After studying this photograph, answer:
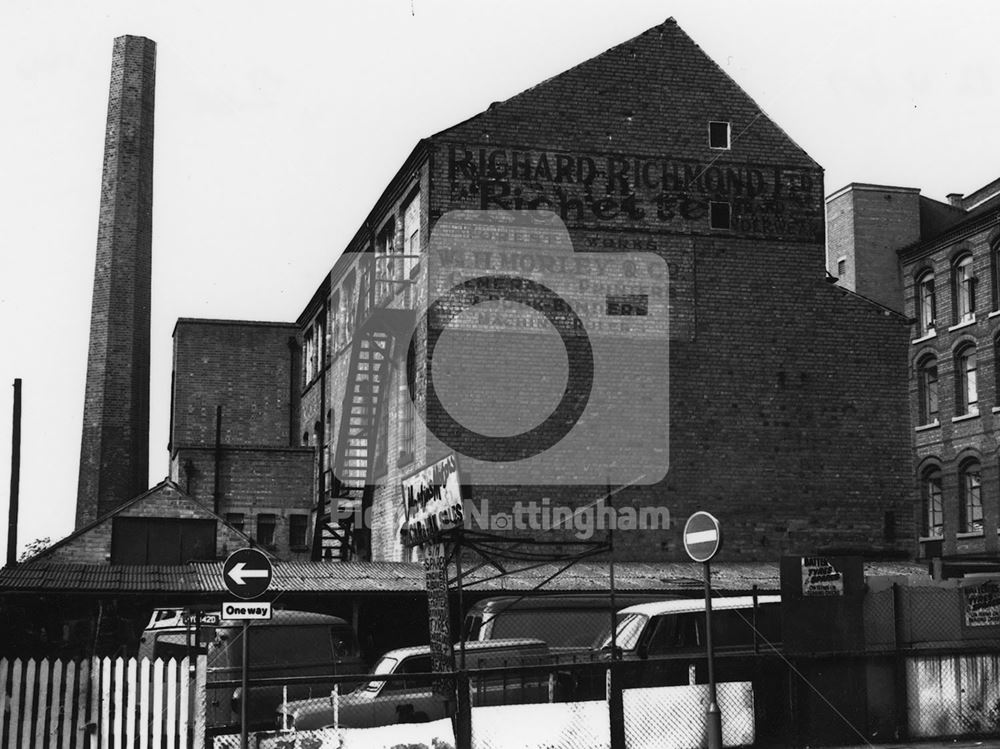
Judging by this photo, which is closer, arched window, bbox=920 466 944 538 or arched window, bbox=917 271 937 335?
arched window, bbox=920 466 944 538

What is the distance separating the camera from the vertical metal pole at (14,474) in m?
31.4

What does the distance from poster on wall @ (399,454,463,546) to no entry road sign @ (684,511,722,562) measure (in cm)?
428

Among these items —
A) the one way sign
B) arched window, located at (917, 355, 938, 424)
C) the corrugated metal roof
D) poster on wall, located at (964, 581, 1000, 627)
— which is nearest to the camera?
the one way sign

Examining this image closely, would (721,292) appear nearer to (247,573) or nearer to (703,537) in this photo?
(703,537)

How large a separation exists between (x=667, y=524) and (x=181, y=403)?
1012 inches

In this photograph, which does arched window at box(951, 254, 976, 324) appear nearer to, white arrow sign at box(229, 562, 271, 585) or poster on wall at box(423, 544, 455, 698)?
poster on wall at box(423, 544, 455, 698)

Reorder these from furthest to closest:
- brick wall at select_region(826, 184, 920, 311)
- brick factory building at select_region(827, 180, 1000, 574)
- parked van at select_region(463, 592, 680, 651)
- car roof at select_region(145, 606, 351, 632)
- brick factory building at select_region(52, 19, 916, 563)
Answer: brick wall at select_region(826, 184, 920, 311), brick factory building at select_region(827, 180, 1000, 574), brick factory building at select_region(52, 19, 916, 563), parked van at select_region(463, 592, 680, 651), car roof at select_region(145, 606, 351, 632)

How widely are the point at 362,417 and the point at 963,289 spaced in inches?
996

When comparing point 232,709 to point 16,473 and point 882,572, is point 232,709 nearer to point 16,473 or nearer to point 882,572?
point 882,572

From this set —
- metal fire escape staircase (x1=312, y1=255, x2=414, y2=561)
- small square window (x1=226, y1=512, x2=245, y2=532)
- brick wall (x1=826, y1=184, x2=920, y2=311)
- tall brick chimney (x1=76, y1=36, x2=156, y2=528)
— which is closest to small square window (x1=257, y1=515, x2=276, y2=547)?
small square window (x1=226, y1=512, x2=245, y2=532)

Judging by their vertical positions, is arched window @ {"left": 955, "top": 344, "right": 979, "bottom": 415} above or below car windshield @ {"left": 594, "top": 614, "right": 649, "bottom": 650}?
above

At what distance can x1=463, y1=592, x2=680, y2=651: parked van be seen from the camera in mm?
19922

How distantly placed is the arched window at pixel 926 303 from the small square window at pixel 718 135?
893 inches

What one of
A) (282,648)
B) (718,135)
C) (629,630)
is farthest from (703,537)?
(718,135)
